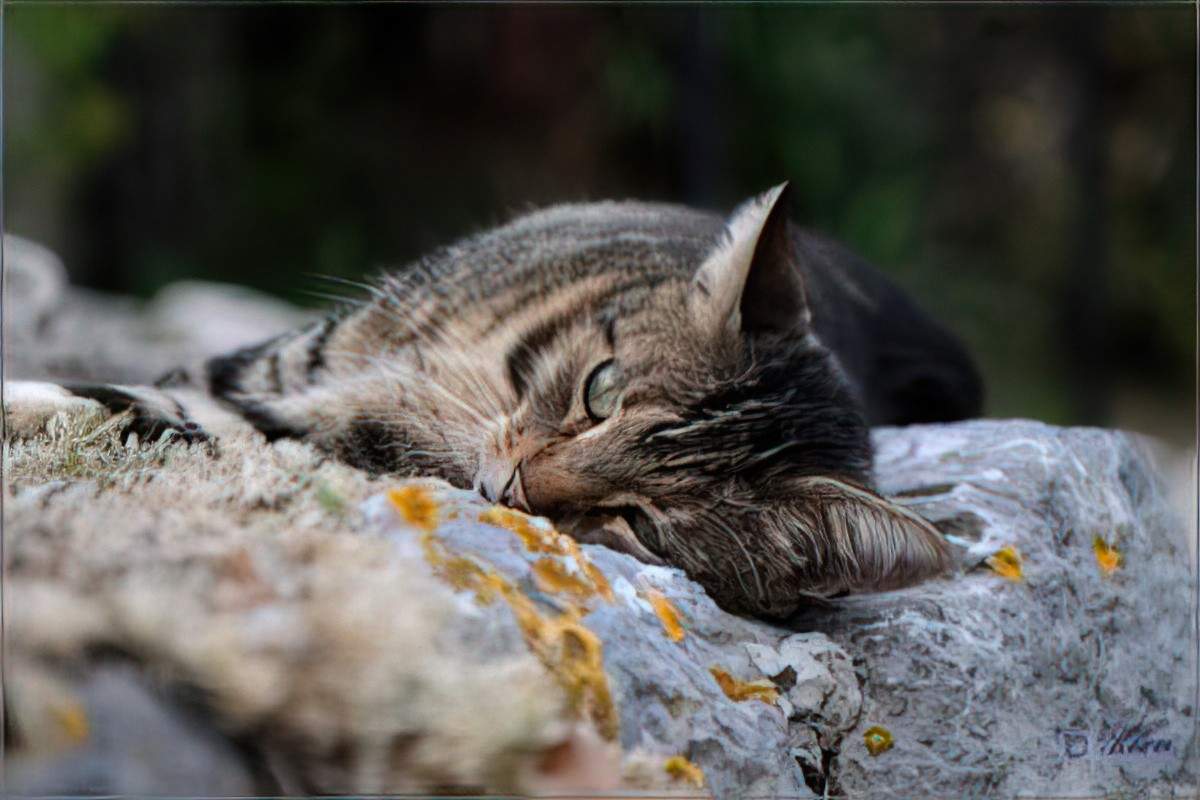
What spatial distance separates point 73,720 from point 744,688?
2.08 ft

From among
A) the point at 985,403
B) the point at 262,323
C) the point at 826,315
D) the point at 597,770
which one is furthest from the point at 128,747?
the point at 262,323

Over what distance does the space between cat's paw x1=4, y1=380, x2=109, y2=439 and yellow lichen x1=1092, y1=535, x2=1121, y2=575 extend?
1.26 meters

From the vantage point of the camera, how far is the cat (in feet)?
4.15

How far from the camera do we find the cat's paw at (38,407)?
1189mm

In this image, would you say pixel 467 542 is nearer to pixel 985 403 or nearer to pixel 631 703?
pixel 631 703

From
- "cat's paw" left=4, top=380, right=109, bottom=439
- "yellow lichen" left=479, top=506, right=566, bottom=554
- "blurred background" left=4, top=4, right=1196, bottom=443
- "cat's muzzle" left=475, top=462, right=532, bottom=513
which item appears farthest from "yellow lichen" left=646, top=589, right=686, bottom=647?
"blurred background" left=4, top=4, right=1196, bottom=443

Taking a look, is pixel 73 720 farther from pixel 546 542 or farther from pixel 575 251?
pixel 575 251

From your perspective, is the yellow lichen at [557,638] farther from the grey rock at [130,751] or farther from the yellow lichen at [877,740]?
the yellow lichen at [877,740]

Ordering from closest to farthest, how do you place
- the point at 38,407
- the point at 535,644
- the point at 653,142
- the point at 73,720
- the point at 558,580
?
the point at 73,720 → the point at 535,644 → the point at 558,580 → the point at 38,407 → the point at 653,142

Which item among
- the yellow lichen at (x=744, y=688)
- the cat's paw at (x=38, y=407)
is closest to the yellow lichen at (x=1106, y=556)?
the yellow lichen at (x=744, y=688)

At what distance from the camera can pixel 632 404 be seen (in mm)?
1346

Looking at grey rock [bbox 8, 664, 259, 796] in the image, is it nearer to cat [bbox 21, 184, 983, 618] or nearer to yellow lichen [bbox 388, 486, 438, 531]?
yellow lichen [bbox 388, 486, 438, 531]

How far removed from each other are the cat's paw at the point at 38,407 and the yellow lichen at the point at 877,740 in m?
0.95

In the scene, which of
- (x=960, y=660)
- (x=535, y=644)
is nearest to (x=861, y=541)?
(x=960, y=660)
